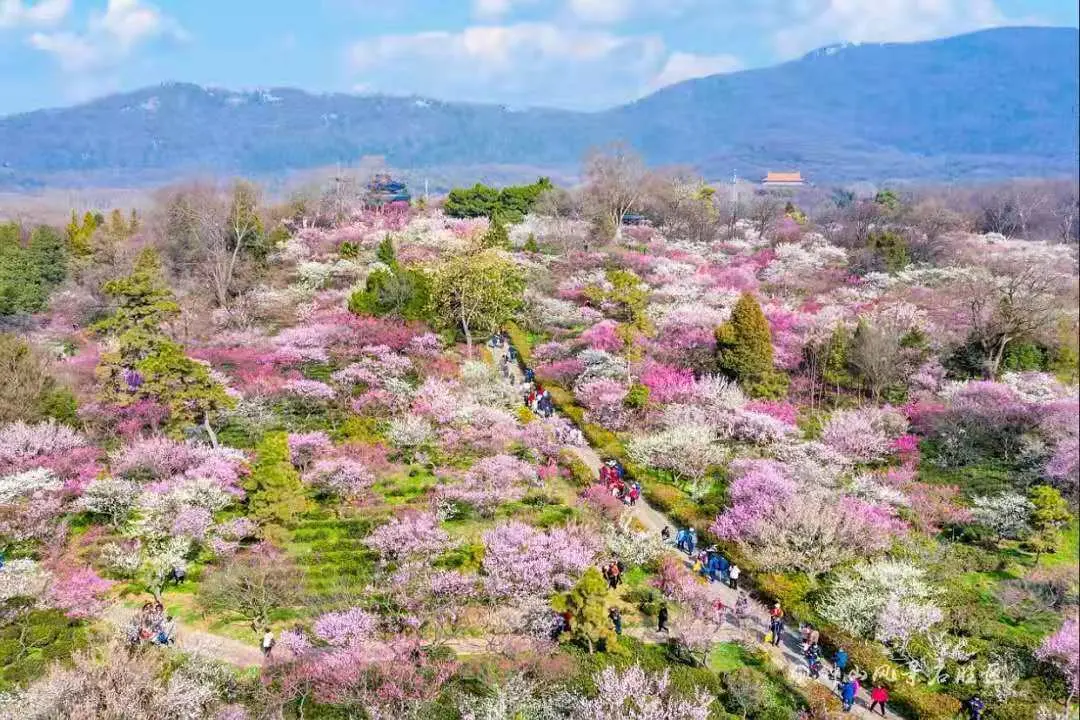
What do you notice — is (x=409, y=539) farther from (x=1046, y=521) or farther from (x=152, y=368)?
(x=1046, y=521)

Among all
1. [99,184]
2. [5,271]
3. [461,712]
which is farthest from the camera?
[99,184]

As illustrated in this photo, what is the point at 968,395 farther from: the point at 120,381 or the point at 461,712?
the point at 120,381

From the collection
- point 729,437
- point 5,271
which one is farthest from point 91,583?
point 5,271

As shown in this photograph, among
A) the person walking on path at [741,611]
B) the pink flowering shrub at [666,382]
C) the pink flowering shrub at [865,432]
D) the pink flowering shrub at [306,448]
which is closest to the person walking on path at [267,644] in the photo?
the pink flowering shrub at [306,448]

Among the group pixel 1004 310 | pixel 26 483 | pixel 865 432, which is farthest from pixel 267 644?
pixel 1004 310

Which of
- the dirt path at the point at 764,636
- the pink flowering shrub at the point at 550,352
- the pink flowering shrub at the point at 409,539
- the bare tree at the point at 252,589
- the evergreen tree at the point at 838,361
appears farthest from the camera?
the pink flowering shrub at the point at 550,352

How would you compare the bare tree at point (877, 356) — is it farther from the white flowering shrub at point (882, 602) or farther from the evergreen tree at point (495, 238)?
the evergreen tree at point (495, 238)
